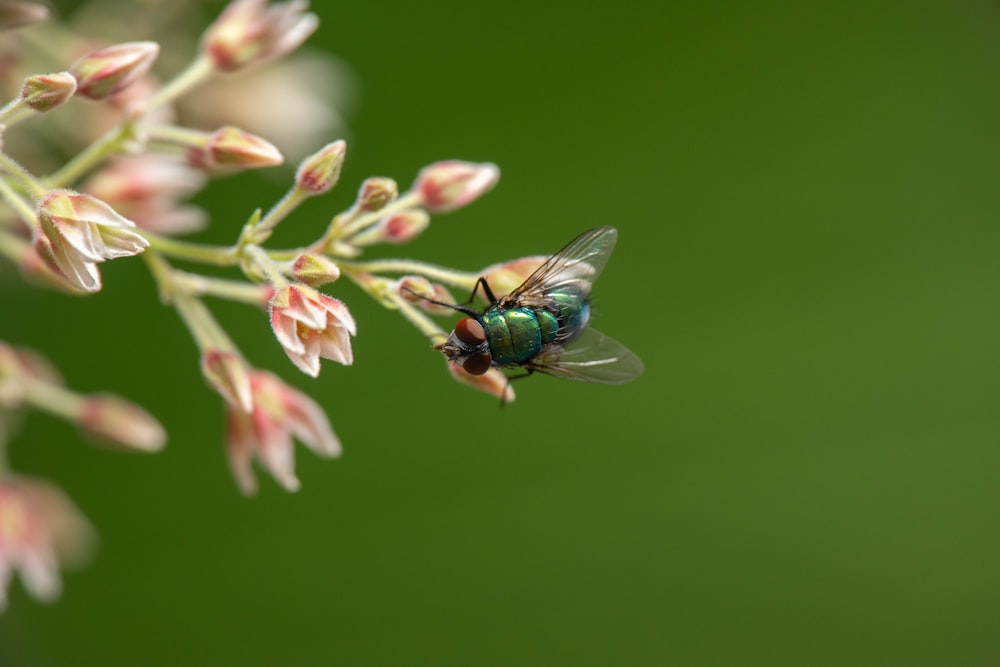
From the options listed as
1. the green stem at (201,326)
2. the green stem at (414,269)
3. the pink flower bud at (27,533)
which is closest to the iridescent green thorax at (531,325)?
the green stem at (414,269)

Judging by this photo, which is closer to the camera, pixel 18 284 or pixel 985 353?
pixel 18 284

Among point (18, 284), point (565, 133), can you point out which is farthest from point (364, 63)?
point (18, 284)

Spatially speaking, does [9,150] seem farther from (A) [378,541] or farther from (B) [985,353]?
(B) [985,353]

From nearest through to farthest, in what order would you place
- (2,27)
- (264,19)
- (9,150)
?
1. (2,27)
2. (264,19)
3. (9,150)

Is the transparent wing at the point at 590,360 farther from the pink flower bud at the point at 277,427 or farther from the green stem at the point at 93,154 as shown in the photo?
the green stem at the point at 93,154

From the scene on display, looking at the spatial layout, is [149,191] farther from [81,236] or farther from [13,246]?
[81,236]

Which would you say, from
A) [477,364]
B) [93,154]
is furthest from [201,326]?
[477,364]
